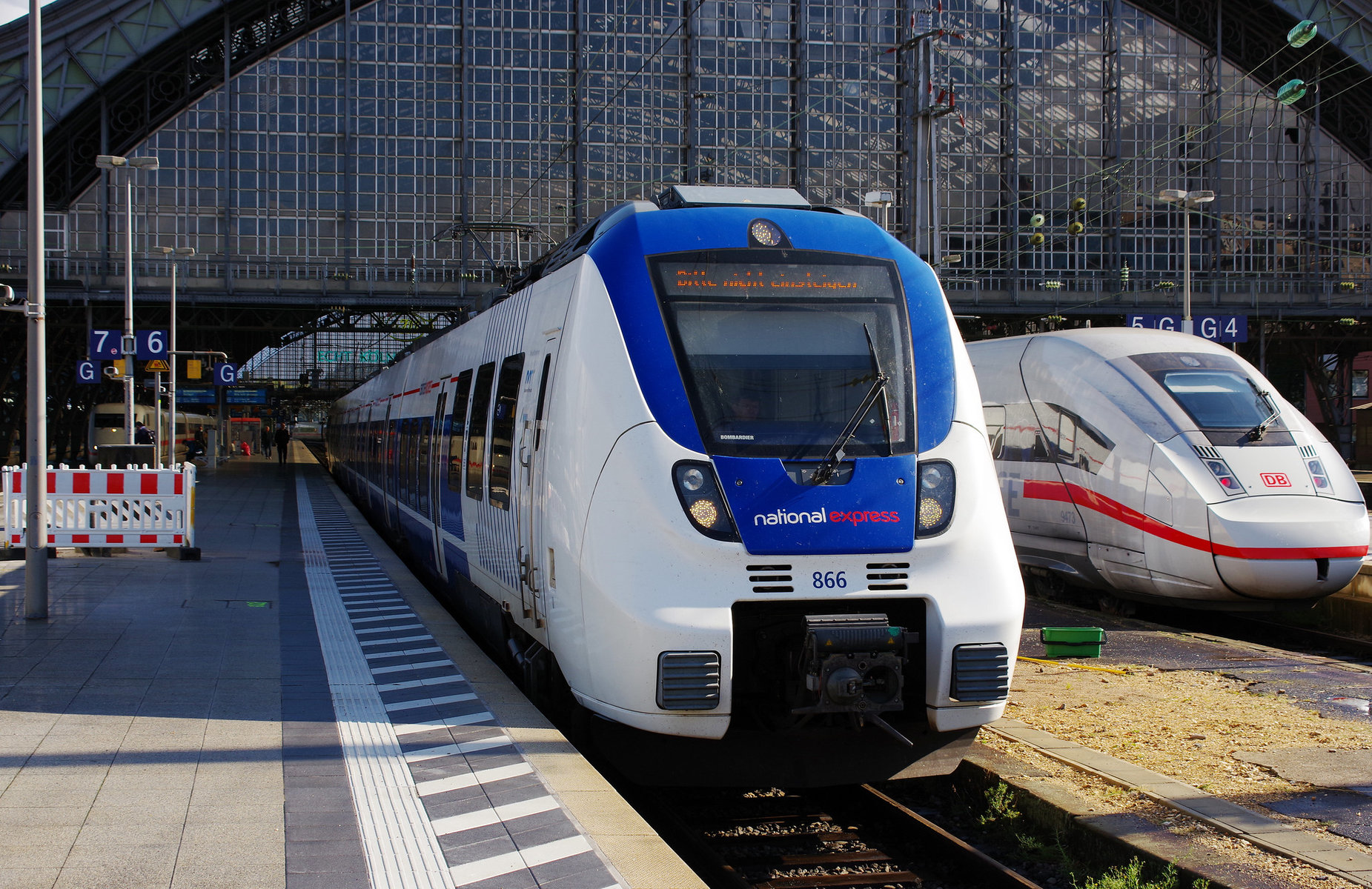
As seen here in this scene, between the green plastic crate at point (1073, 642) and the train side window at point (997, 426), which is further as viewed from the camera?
the train side window at point (997, 426)

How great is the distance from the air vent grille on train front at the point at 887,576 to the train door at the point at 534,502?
6.17ft

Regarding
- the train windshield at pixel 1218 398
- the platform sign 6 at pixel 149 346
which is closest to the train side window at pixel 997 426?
the train windshield at pixel 1218 398

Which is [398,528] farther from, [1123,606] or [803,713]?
[803,713]

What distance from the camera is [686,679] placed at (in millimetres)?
5871

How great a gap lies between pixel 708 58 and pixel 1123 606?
39454 millimetres

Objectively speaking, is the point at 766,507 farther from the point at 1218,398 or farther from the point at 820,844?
the point at 1218,398

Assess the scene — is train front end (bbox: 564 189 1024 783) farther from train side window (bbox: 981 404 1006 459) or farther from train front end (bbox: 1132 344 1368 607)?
train side window (bbox: 981 404 1006 459)

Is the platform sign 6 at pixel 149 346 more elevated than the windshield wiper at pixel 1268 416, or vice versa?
the platform sign 6 at pixel 149 346

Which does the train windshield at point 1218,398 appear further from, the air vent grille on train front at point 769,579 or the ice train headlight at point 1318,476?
the air vent grille on train front at point 769,579

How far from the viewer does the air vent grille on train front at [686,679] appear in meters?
5.86

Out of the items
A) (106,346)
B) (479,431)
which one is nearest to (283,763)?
(479,431)

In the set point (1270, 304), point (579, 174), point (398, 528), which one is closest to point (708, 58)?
→ point (579, 174)

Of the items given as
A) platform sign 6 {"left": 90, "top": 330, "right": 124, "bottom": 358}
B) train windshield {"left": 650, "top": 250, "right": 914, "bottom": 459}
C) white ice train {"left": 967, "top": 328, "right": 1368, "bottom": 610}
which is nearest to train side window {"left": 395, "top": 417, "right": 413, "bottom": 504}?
white ice train {"left": 967, "top": 328, "right": 1368, "bottom": 610}

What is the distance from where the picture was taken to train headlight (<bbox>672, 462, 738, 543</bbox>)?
602 centimetres
